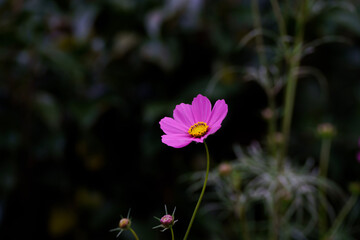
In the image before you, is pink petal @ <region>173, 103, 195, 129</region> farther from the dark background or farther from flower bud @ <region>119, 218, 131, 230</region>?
the dark background

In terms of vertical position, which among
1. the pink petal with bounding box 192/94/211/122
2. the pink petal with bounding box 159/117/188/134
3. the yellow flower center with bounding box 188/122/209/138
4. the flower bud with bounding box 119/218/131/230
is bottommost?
the flower bud with bounding box 119/218/131/230

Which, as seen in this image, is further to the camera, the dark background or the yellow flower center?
the dark background

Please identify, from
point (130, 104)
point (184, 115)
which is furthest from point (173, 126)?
point (130, 104)

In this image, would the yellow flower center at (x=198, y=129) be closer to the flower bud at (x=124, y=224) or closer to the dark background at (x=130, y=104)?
the flower bud at (x=124, y=224)

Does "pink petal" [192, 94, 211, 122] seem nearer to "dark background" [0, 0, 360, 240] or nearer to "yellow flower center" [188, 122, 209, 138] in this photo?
"yellow flower center" [188, 122, 209, 138]

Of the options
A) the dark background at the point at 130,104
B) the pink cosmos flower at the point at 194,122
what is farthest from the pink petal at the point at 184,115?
the dark background at the point at 130,104

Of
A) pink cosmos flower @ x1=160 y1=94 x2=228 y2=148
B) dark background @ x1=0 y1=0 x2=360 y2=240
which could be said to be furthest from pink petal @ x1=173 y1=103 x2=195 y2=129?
dark background @ x1=0 y1=0 x2=360 y2=240

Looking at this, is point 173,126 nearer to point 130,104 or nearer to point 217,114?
point 217,114

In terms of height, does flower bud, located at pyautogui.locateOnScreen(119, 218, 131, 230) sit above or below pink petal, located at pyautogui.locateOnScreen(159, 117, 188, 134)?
below
